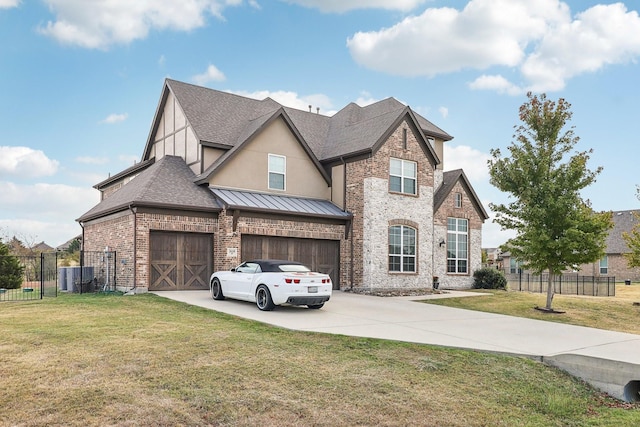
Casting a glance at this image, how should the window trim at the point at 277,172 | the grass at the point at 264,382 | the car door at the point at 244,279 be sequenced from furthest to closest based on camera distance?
1. the window trim at the point at 277,172
2. the car door at the point at 244,279
3. the grass at the point at 264,382

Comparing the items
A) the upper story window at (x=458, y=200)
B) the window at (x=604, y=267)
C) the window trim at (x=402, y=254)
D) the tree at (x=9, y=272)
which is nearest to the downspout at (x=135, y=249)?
the window trim at (x=402, y=254)

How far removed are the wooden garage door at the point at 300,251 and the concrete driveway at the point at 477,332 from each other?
3.64m

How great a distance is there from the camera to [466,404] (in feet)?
26.3

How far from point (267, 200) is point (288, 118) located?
13.7ft

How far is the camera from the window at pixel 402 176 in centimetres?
2527

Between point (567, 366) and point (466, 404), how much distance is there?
11.5 feet

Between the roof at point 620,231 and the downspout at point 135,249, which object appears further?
the roof at point 620,231

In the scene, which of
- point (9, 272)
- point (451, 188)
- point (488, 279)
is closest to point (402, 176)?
point (451, 188)

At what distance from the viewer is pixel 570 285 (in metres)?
34.6

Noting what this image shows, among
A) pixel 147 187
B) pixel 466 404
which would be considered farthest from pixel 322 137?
pixel 466 404

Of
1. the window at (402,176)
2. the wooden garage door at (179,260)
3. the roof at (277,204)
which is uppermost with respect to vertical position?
the window at (402,176)

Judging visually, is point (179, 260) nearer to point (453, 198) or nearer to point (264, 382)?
point (264, 382)

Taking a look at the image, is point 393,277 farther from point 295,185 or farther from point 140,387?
point 140,387

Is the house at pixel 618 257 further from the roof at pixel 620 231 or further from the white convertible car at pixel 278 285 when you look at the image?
the white convertible car at pixel 278 285
